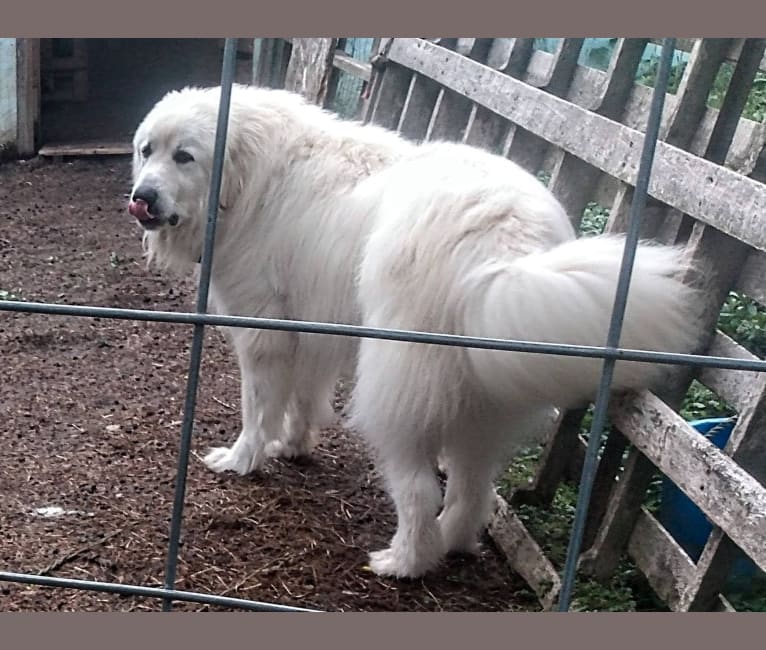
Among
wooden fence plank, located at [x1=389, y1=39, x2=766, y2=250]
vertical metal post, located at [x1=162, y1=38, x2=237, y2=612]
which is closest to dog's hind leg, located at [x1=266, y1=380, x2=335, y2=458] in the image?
wooden fence plank, located at [x1=389, y1=39, x2=766, y2=250]

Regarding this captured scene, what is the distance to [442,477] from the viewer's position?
4090 millimetres

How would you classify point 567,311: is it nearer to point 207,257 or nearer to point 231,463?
point 207,257

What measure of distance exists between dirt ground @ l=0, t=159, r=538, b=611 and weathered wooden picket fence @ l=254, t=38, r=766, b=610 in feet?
1.37

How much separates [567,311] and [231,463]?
187 centimetres

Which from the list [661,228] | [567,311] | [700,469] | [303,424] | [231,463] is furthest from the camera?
[303,424]

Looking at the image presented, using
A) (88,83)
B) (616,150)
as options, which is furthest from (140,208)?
(88,83)

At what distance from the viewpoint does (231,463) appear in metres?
3.99

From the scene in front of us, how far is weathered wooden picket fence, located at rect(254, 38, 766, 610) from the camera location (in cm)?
272

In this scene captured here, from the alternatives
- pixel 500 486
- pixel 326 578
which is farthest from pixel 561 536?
pixel 326 578

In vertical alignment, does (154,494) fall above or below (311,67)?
below

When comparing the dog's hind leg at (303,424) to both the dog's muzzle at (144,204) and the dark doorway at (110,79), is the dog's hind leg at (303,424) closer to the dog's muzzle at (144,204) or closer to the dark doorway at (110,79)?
the dog's muzzle at (144,204)

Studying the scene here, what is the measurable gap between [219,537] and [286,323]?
5.66 feet

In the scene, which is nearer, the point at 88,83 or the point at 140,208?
the point at 140,208

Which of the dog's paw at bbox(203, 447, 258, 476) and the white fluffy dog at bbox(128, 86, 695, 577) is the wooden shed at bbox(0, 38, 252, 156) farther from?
the dog's paw at bbox(203, 447, 258, 476)
